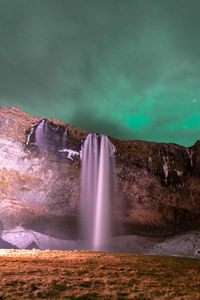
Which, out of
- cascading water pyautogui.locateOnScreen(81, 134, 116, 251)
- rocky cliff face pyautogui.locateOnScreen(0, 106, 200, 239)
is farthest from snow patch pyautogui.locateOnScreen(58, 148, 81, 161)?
cascading water pyautogui.locateOnScreen(81, 134, 116, 251)

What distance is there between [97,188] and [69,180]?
17.5 ft

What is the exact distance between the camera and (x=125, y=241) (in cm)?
3434

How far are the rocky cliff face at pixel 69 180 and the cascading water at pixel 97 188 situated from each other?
4.29 feet

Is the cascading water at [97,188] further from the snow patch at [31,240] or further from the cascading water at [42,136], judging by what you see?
the cascading water at [42,136]

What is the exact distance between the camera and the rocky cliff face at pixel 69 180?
32531mm

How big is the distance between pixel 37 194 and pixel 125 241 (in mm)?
17306

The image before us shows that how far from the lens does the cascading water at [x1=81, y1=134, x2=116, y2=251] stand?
35.0 metres

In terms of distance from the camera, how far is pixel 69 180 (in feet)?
117

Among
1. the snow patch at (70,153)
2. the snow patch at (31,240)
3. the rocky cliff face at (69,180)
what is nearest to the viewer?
the snow patch at (31,240)

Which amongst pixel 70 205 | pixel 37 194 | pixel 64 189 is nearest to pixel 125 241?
pixel 70 205

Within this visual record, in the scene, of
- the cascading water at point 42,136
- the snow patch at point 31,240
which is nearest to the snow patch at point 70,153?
the cascading water at point 42,136

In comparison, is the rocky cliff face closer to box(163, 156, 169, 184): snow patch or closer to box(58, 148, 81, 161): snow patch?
box(163, 156, 169, 184): snow patch

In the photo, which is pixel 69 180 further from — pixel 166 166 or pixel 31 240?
pixel 166 166

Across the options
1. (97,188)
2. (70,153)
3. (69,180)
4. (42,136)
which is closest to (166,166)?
(97,188)
